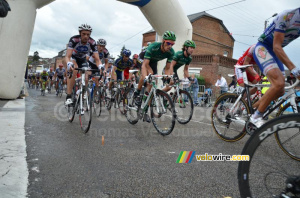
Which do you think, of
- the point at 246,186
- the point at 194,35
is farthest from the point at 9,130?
the point at 194,35

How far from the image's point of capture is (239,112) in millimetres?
3990

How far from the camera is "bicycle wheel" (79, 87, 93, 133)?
4418 mm

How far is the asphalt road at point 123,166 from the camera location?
2.12 meters

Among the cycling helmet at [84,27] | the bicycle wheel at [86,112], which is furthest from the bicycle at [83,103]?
the cycling helmet at [84,27]

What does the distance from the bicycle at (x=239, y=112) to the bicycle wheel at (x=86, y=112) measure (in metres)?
2.39

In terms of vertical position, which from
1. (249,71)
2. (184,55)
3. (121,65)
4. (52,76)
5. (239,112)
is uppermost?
(184,55)

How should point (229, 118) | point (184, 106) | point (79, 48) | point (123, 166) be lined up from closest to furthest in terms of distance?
point (123, 166) < point (229, 118) < point (79, 48) < point (184, 106)

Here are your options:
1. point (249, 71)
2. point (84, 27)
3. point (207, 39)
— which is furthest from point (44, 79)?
point (207, 39)

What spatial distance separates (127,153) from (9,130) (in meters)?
2.15

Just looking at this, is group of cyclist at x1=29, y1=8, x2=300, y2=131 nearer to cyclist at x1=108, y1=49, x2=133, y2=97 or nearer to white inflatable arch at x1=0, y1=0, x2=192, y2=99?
cyclist at x1=108, y1=49, x2=133, y2=97

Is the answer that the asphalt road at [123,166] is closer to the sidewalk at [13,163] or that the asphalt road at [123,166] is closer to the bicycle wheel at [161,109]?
the sidewalk at [13,163]

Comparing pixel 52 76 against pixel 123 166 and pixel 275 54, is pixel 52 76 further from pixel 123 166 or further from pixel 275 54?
pixel 275 54

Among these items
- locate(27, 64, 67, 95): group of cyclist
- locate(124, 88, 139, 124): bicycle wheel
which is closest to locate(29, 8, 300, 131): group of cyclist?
locate(124, 88, 139, 124): bicycle wheel

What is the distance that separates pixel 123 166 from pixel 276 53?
8.06 ft
